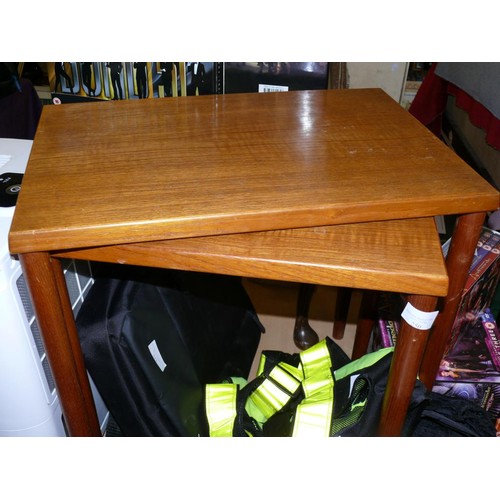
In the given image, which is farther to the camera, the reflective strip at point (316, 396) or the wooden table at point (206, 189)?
the reflective strip at point (316, 396)

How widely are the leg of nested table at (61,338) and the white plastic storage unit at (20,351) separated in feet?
0.22

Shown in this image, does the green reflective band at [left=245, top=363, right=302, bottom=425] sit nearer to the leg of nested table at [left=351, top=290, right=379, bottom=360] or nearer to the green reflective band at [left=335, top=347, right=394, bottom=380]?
the green reflective band at [left=335, top=347, right=394, bottom=380]

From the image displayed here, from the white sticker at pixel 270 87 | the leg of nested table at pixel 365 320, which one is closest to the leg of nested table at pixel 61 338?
the leg of nested table at pixel 365 320

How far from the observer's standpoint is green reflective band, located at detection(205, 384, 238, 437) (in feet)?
3.04

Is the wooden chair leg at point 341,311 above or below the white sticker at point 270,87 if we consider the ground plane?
below

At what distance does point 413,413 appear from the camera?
83cm

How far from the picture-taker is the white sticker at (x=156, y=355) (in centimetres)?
90

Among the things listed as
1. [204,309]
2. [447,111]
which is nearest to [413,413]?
[204,309]

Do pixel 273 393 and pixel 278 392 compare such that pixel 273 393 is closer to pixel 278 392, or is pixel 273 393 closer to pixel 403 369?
pixel 278 392

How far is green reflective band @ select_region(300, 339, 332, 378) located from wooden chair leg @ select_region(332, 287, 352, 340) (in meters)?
0.34

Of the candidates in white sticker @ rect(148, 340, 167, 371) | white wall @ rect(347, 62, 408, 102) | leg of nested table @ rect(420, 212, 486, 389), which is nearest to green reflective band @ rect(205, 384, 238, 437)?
white sticker @ rect(148, 340, 167, 371)

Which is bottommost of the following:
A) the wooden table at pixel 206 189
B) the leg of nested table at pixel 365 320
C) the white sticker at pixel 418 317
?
the leg of nested table at pixel 365 320

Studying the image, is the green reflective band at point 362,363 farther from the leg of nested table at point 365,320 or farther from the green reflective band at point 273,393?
the leg of nested table at point 365,320

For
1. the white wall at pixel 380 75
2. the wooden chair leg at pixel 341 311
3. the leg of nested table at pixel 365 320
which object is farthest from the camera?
the white wall at pixel 380 75
